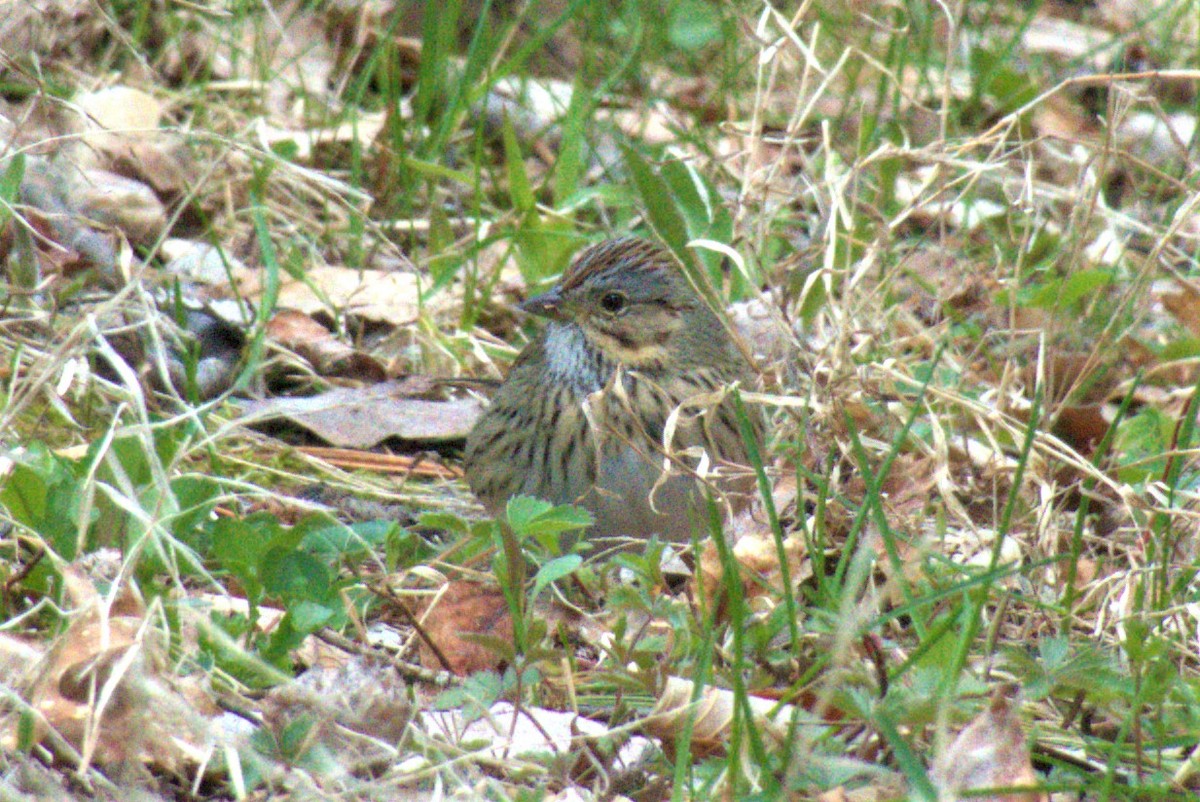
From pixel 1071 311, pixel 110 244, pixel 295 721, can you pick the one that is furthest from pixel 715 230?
pixel 295 721

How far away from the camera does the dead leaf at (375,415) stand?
4363 millimetres

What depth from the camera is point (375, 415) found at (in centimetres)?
447

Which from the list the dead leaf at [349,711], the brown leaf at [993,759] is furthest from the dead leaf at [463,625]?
the brown leaf at [993,759]

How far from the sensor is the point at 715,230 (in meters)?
4.71

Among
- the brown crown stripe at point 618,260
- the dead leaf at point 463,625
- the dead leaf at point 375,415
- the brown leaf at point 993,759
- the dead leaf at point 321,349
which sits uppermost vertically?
the brown crown stripe at point 618,260

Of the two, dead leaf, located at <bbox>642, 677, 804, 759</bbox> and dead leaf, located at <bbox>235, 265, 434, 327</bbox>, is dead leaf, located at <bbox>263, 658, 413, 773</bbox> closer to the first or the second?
dead leaf, located at <bbox>642, 677, 804, 759</bbox>

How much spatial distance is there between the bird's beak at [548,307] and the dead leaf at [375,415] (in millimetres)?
565

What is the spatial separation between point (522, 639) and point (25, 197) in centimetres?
260

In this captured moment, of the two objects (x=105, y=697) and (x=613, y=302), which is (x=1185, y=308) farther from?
(x=105, y=697)

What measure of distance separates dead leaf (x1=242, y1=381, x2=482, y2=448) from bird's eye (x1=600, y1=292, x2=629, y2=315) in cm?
68

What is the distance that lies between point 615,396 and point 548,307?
313mm

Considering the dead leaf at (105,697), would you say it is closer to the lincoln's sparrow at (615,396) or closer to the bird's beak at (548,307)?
the lincoln's sparrow at (615,396)

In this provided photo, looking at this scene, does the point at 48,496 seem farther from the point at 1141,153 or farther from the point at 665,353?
the point at 1141,153

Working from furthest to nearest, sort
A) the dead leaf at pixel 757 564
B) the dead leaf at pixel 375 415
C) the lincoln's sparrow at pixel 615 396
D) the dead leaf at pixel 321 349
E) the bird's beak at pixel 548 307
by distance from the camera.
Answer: the dead leaf at pixel 321 349, the dead leaf at pixel 375 415, the bird's beak at pixel 548 307, the lincoln's sparrow at pixel 615 396, the dead leaf at pixel 757 564
